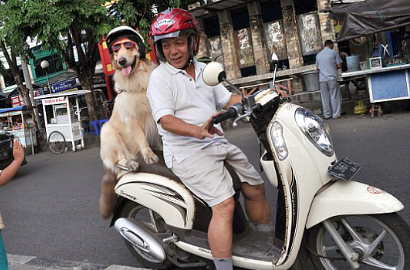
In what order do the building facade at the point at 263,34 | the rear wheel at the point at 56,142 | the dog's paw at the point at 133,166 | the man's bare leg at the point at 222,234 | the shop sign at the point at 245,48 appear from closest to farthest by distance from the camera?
the man's bare leg at the point at 222,234, the dog's paw at the point at 133,166, the rear wheel at the point at 56,142, the building facade at the point at 263,34, the shop sign at the point at 245,48

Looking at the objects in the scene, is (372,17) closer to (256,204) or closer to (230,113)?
(256,204)

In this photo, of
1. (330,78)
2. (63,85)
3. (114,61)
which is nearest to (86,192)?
(114,61)

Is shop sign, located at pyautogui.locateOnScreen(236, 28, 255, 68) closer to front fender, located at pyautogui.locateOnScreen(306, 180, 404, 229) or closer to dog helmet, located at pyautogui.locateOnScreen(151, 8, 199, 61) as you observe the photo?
dog helmet, located at pyautogui.locateOnScreen(151, 8, 199, 61)

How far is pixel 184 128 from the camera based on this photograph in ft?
8.47

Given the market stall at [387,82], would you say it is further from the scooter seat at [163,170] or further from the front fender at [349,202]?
the front fender at [349,202]

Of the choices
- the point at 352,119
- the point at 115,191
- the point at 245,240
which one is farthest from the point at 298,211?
the point at 352,119

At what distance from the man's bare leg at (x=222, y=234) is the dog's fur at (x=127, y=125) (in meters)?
0.98

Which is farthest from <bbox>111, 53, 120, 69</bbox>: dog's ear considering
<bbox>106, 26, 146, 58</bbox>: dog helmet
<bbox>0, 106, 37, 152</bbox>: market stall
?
<bbox>0, 106, 37, 152</bbox>: market stall

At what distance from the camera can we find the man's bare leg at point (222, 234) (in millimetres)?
2668

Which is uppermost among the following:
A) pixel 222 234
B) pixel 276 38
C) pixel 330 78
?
pixel 276 38

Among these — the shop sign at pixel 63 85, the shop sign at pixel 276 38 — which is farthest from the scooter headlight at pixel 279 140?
the shop sign at pixel 63 85

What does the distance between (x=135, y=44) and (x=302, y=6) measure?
15.8 meters

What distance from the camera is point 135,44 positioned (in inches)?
141

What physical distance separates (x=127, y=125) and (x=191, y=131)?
1231 millimetres
